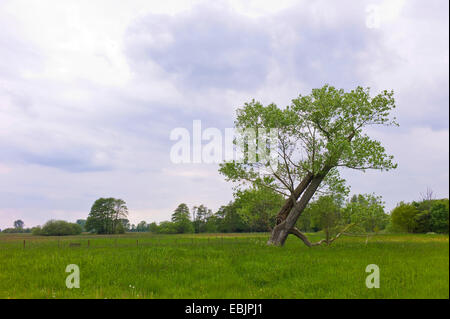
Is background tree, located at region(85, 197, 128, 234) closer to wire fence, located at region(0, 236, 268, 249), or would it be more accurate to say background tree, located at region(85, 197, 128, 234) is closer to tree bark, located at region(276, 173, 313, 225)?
wire fence, located at region(0, 236, 268, 249)

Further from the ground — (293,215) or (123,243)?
(293,215)

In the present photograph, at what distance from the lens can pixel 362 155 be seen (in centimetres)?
2308

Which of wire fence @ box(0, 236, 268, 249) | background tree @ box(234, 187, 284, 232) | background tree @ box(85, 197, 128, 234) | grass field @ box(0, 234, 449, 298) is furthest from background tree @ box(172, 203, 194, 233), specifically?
grass field @ box(0, 234, 449, 298)

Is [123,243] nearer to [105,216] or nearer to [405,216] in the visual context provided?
[405,216]

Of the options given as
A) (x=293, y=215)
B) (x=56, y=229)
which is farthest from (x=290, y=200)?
(x=56, y=229)

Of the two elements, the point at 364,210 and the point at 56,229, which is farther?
the point at 56,229

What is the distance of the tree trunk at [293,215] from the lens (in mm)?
25500

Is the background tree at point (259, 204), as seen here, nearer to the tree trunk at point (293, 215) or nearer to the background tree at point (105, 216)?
the tree trunk at point (293, 215)

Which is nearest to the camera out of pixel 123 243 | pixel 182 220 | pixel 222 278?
pixel 222 278

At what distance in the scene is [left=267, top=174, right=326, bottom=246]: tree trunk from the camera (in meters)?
25.5

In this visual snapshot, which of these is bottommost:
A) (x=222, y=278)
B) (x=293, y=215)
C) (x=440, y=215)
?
(x=222, y=278)

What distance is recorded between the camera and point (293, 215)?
25.5 metres

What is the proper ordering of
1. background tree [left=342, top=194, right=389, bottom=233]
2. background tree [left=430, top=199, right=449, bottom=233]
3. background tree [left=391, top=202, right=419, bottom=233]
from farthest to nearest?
background tree [left=342, top=194, right=389, bottom=233] < background tree [left=391, top=202, right=419, bottom=233] < background tree [left=430, top=199, right=449, bottom=233]
